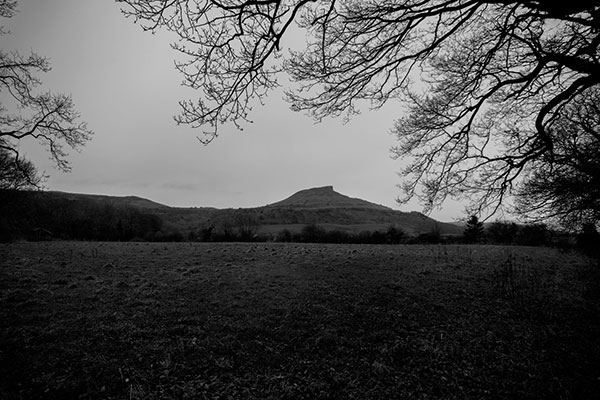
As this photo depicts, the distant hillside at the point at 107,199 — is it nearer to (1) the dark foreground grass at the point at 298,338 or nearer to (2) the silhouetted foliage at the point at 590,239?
(1) the dark foreground grass at the point at 298,338

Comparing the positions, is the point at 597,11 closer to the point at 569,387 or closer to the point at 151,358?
the point at 569,387

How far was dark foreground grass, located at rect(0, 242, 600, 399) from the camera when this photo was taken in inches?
163

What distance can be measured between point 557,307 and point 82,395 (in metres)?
10.5

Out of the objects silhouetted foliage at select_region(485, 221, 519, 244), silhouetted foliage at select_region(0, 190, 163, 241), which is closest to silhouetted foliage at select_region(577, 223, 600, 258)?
silhouetted foliage at select_region(485, 221, 519, 244)

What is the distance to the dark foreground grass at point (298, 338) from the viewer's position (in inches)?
163

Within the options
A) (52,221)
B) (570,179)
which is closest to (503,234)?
(570,179)

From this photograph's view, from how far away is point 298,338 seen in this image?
5.70m

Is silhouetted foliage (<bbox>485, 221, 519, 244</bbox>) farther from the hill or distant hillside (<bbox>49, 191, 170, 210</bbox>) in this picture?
distant hillside (<bbox>49, 191, 170, 210</bbox>)

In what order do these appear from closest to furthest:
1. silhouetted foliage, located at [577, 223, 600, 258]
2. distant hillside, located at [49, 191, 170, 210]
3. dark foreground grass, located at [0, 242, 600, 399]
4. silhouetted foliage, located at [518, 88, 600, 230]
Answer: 1. dark foreground grass, located at [0, 242, 600, 399]
2. silhouetted foliage, located at [518, 88, 600, 230]
3. silhouetted foliage, located at [577, 223, 600, 258]
4. distant hillside, located at [49, 191, 170, 210]

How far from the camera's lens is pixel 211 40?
189 inches

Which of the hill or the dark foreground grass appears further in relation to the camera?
the hill

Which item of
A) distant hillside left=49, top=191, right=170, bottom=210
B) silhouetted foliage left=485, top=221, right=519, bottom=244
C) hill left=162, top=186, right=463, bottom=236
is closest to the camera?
silhouetted foliage left=485, top=221, right=519, bottom=244

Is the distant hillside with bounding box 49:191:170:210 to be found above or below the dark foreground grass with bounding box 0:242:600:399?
above

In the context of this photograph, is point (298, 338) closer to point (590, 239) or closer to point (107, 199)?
point (590, 239)
